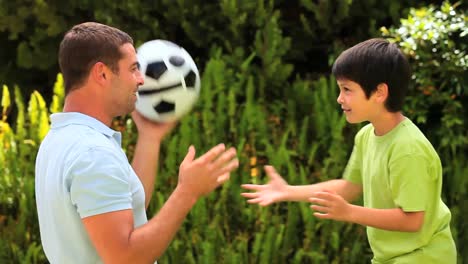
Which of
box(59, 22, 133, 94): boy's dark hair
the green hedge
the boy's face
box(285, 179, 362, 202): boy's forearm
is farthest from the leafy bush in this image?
box(59, 22, 133, 94): boy's dark hair

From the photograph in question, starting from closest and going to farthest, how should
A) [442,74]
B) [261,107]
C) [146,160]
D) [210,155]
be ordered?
[210,155], [146,160], [442,74], [261,107]

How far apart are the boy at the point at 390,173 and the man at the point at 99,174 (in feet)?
2.42

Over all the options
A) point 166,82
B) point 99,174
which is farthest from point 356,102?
point 99,174

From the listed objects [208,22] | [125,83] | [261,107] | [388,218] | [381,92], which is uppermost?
[208,22]

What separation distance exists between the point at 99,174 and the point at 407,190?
4.38ft

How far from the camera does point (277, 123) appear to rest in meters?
5.88

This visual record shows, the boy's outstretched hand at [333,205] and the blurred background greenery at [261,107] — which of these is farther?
the blurred background greenery at [261,107]

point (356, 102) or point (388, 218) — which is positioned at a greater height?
point (356, 102)

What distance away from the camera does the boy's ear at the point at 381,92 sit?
348 cm

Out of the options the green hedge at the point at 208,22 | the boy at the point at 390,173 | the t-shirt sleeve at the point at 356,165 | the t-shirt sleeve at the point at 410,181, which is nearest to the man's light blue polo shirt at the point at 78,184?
the boy at the point at 390,173

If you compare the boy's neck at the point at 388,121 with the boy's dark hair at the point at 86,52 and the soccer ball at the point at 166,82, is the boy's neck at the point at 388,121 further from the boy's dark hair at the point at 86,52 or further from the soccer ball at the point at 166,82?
the boy's dark hair at the point at 86,52

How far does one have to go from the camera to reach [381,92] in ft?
11.4

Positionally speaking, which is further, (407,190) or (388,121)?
(388,121)

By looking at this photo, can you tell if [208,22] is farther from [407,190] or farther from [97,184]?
[97,184]
